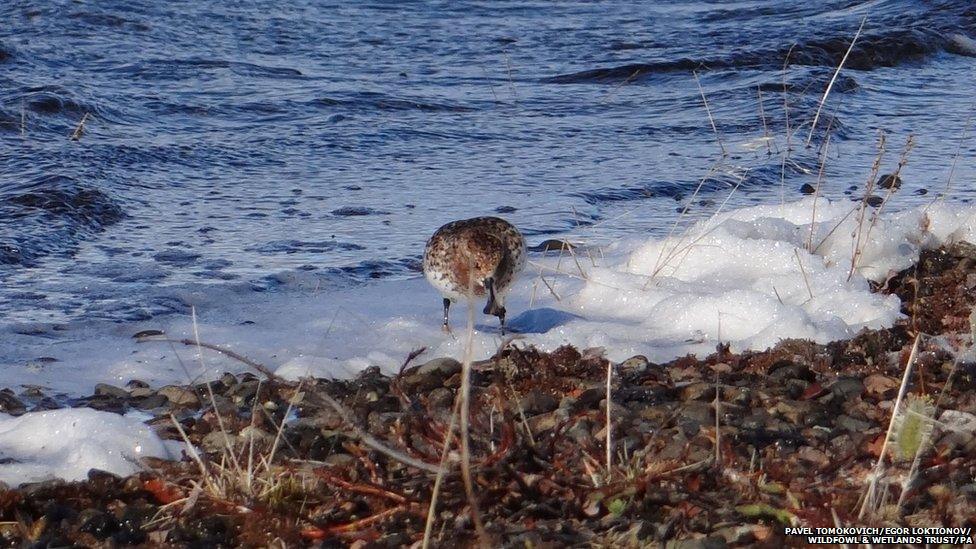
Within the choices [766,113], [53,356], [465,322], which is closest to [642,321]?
[465,322]

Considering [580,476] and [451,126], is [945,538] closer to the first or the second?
[580,476]

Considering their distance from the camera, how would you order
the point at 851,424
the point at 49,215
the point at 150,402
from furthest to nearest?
the point at 49,215 < the point at 150,402 < the point at 851,424

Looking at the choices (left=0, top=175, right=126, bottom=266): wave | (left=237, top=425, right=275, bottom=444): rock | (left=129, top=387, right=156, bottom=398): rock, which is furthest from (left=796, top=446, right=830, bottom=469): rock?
(left=0, top=175, right=126, bottom=266): wave

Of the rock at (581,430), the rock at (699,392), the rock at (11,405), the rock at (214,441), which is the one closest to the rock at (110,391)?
the rock at (11,405)

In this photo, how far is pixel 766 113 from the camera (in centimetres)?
1085

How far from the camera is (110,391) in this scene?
4668 millimetres

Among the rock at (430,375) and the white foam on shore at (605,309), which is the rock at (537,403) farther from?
the white foam on shore at (605,309)

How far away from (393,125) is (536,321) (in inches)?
191

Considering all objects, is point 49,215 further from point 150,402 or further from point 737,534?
point 737,534

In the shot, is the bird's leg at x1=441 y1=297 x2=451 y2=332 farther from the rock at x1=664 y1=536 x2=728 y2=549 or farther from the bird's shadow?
the rock at x1=664 y1=536 x2=728 y2=549

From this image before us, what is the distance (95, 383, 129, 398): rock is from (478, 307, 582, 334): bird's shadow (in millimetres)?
1625

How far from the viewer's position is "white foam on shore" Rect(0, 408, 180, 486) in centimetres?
373

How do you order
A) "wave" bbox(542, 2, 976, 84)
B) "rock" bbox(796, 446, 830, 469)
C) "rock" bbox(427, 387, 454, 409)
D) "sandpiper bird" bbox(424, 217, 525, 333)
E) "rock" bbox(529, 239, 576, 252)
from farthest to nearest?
"wave" bbox(542, 2, 976, 84), "rock" bbox(529, 239, 576, 252), "sandpiper bird" bbox(424, 217, 525, 333), "rock" bbox(427, 387, 454, 409), "rock" bbox(796, 446, 830, 469)

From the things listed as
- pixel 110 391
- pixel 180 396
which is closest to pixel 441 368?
pixel 180 396
